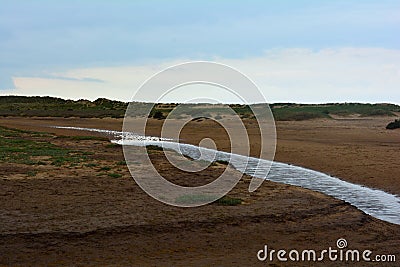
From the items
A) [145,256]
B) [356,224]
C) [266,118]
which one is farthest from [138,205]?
Answer: [266,118]

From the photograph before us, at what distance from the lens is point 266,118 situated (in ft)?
211

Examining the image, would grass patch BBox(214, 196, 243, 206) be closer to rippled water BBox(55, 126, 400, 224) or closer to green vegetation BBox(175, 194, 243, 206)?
green vegetation BBox(175, 194, 243, 206)

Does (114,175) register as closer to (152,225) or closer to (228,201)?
(228,201)

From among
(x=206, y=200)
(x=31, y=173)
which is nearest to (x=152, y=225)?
(x=206, y=200)

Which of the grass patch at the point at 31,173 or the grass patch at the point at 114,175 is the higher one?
the grass patch at the point at 31,173

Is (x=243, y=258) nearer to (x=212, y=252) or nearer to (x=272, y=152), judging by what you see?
(x=212, y=252)

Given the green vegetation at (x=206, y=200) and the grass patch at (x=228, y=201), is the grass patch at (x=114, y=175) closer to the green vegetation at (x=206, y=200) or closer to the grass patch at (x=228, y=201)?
the green vegetation at (x=206, y=200)

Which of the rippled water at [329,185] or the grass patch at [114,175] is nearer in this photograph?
the rippled water at [329,185]

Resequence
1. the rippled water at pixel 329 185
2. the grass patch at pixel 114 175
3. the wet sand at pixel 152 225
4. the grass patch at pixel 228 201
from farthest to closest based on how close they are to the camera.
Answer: the grass patch at pixel 114 175, the rippled water at pixel 329 185, the grass patch at pixel 228 201, the wet sand at pixel 152 225

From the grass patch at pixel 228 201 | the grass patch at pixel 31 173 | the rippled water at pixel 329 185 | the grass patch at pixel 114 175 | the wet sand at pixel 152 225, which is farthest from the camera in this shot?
the grass patch at pixel 114 175

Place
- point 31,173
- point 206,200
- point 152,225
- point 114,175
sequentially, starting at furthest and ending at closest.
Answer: point 114,175
point 31,173
point 206,200
point 152,225

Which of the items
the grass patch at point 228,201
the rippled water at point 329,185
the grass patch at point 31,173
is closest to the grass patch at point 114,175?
the grass patch at point 31,173

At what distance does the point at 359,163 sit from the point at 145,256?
15.0m

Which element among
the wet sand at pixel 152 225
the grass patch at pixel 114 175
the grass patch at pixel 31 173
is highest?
the grass patch at pixel 31 173
